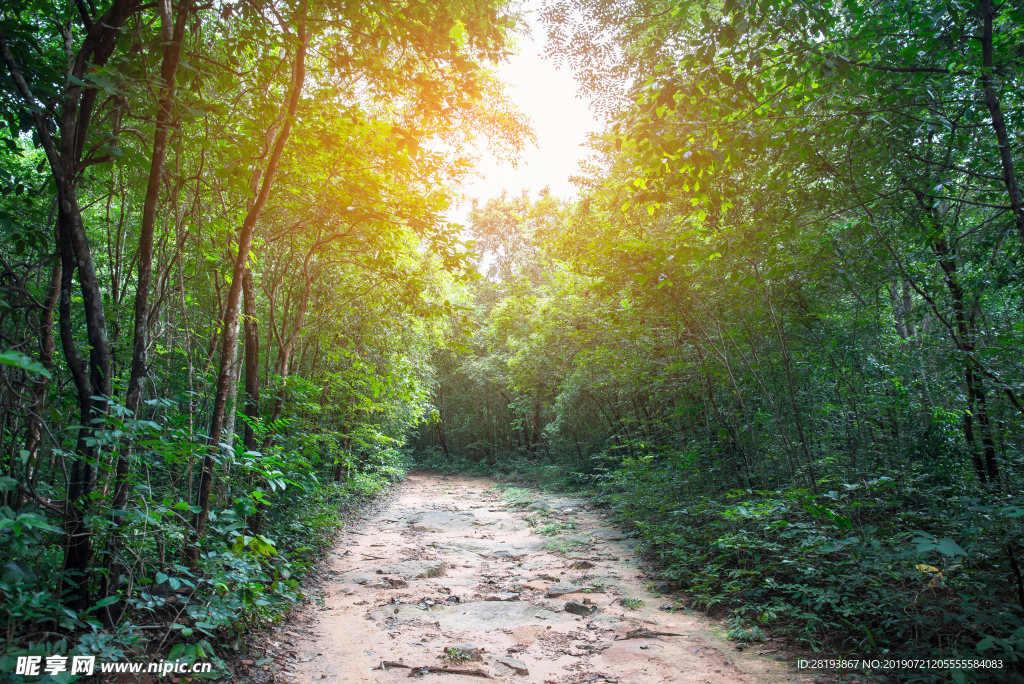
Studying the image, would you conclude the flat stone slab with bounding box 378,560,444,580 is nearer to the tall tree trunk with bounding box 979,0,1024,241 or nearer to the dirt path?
the dirt path

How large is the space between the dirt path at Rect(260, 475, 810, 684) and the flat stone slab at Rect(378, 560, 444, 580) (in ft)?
0.04

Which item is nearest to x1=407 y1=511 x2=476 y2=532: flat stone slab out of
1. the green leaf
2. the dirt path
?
the dirt path

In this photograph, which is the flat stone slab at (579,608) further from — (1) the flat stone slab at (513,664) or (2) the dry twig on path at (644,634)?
(1) the flat stone slab at (513,664)

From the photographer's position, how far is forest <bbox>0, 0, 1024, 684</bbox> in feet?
8.41

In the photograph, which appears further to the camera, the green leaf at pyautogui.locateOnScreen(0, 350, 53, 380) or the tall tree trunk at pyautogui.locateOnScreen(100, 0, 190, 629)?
the tall tree trunk at pyautogui.locateOnScreen(100, 0, 190, 629)

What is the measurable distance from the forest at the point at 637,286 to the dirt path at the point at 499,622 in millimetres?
436

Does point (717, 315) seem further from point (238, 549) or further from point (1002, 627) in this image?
point (238, 549)

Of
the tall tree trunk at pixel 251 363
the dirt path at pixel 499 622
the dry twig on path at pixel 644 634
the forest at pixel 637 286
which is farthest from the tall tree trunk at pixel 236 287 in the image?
the dry twig on path at pixel 644 634

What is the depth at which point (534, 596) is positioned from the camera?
4.73 meters

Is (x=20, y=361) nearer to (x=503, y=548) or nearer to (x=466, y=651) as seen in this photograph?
(x=466, y=651)

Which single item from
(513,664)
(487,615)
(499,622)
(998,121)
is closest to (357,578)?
(487,615)

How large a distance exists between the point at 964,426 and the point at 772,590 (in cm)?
191

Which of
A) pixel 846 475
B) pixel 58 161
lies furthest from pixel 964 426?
pixel 58 161

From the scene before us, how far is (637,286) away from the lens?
19.7 ft
